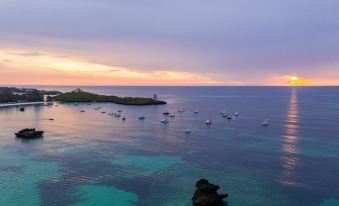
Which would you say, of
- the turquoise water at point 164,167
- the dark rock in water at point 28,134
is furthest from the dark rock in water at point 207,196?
the dark rock in water at point 28,134

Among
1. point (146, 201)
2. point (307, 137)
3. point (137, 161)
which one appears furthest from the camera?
point (307, 137)

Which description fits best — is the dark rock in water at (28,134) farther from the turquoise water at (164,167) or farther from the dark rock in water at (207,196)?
the dark rock in water at (207,196)

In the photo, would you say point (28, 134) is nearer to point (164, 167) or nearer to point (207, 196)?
point (164, 167)

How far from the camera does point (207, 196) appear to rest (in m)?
36.4

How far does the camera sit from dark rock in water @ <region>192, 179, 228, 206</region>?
1410 inches

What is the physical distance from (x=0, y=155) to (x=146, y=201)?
119ft

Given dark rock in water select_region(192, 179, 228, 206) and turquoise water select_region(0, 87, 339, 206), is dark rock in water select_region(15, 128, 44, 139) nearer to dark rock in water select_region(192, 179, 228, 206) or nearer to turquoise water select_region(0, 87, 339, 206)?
turquoise water select_region(0, 87, 339, 206)

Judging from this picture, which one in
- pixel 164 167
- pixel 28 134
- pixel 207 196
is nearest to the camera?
pixel 207 196

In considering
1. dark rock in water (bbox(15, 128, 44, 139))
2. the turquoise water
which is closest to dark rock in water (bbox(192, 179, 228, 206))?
the turquoise water

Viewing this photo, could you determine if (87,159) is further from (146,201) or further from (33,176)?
(146,201)

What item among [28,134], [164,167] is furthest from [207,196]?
[28,134]

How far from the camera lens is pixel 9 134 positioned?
84688mm

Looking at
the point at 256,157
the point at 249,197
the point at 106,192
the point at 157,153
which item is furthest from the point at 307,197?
the point at 157,153

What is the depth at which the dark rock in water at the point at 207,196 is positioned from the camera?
117ft
